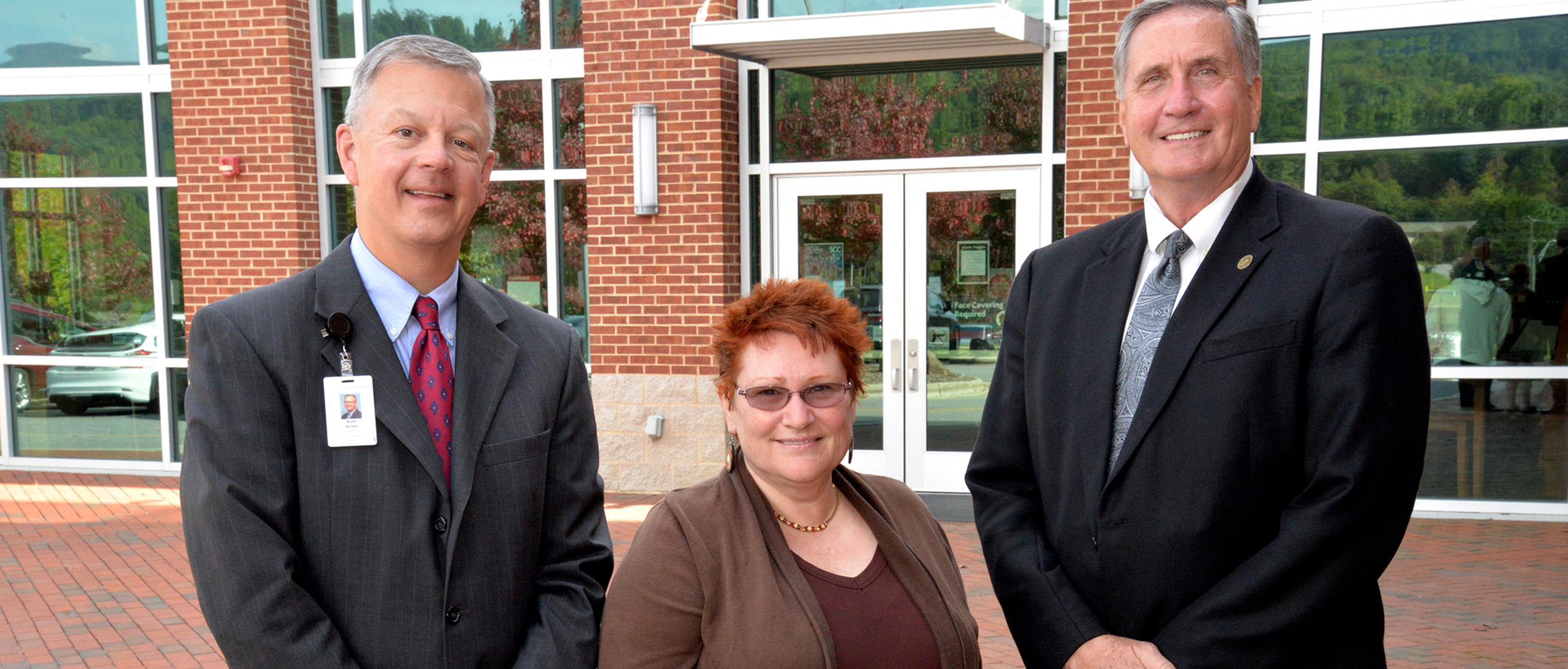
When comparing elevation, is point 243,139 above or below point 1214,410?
above

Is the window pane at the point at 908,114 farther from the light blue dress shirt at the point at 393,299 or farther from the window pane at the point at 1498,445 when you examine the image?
the light blue dress shirt at the point at 393,299

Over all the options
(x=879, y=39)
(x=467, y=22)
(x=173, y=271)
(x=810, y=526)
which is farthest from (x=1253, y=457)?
(x=173, y=271)

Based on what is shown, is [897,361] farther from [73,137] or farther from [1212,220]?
[73,137]

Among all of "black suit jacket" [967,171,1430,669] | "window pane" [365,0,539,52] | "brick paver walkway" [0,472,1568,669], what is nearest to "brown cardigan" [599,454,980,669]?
"black suit jacket" [967,171,1430,669]

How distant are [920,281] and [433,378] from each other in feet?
20.8

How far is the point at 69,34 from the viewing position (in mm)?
9539

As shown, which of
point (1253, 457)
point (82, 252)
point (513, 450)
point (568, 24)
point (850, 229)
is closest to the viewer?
point (1253, 457)

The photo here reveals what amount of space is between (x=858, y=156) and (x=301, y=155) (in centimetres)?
441

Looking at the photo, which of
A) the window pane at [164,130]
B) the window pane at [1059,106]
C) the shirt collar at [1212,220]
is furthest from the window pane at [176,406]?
the shirt collar at [1212,220]

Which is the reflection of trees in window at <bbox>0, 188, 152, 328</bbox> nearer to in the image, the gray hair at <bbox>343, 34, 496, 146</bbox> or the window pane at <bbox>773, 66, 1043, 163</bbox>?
the window pane at <bbox>773, 66, 1043, 163</bbox>

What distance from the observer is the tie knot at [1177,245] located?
218cm

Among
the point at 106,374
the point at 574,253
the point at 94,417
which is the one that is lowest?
the point at 94,417

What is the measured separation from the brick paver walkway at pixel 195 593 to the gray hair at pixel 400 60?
361 centimetres

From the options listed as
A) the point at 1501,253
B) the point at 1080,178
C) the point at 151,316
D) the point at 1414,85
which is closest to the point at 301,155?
the point at 151,316
